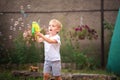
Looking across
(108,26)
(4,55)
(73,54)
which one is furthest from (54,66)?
(4,55)

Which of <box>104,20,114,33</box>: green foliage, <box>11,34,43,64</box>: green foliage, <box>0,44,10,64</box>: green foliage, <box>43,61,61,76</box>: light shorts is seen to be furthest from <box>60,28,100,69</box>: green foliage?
<box>43,61,61,76</box>: light shorts

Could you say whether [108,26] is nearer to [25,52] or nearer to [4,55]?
[25,52]

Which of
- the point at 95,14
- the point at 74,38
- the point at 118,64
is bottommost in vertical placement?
the point at 118,64

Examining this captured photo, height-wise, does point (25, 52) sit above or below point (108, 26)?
below

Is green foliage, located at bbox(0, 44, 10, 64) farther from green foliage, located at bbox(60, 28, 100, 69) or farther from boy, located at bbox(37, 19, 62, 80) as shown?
boy, located at bbox(37, 19, 62, 80)

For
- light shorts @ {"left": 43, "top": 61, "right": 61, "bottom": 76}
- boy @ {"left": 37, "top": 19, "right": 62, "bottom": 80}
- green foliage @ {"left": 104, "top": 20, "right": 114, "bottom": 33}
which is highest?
green foliage @ {"left": 104, "top": 20, "right": 114, "bottom": 33}

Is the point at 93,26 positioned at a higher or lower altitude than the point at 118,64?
higher

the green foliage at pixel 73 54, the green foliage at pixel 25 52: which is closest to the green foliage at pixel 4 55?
the green foliage at pixel 25 52

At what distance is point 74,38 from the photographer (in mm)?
8258

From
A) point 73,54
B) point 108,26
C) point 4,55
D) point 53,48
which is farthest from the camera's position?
point 4,55

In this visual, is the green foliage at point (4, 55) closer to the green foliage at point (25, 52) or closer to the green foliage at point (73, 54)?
the green foliage at point (25, 52)

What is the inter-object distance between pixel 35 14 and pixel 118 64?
2681 mm

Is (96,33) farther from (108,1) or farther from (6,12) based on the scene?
(6,12)

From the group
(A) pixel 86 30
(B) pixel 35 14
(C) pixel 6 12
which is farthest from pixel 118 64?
(C) pixel 6 12
